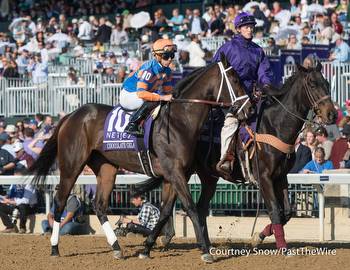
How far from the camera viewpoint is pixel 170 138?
9.84m

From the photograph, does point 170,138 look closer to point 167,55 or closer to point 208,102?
point 208,102

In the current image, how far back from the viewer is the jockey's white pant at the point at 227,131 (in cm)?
1000

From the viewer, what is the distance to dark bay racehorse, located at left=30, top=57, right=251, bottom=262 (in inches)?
381

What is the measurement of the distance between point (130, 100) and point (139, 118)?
0.32 meters

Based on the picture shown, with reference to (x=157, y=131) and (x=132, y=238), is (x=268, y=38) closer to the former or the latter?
(x=132, y=238)

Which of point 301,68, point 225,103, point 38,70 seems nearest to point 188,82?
point 225,103

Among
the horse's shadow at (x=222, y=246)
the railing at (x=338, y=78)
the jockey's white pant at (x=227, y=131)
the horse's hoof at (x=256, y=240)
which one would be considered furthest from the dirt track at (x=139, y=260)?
the railing at (x=338, y=78)

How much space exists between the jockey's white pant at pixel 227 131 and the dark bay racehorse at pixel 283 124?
268 mm

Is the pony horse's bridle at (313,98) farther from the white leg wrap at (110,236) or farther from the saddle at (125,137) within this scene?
the white leg wrap at (110,236)

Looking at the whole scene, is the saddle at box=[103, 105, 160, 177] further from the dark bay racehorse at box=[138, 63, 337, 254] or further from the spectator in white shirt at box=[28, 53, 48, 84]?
the spectator in white shirt at box=[28, 53, 48, 84]

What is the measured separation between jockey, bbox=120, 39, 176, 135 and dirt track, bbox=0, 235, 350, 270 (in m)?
1.43

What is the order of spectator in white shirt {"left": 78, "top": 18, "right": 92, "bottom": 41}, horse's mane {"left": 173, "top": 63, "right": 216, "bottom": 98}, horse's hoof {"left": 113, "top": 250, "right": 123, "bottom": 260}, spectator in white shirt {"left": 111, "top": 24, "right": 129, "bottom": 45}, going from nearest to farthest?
1. horse's mane {"left": 173, "top": 63, "right": 216, "bottom": 98}
2. horse's hoof {"left": 113, "top": 250, "right": 123, "bottom": 260}
3. spectator in white shirt {"left": 111, "top": 24, "right": 129, "bottom": 45}
4. spectator in white shirt {"left": 78, "top": 18, "right": 92, "bottom": 41}

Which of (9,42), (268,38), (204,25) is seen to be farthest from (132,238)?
(9,42)

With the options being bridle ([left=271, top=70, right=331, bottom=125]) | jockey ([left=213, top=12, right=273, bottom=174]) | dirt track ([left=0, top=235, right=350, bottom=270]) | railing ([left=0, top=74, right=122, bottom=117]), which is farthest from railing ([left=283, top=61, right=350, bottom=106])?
bridle ([left=271, top=70, right=331, bottom=125])
